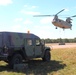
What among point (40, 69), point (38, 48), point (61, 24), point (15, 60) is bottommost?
point (40, 69)

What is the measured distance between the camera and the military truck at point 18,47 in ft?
51.6

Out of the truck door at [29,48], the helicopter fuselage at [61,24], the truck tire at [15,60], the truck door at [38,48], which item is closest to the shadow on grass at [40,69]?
the truck tire at [15,60]

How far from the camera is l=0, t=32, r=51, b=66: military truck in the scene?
15.7m

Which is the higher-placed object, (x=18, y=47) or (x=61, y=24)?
(x=61, y=24)

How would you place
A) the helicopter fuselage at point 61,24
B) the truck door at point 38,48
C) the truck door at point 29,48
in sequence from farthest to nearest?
the helicopter fuselage at point 61,24 → the truck door at point 38,48 → the truck door at point 29,48

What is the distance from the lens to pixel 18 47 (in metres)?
16.5

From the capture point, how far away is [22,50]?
16938 millimetres

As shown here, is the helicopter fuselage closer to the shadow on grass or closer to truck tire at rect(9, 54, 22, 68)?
the shadow on grass

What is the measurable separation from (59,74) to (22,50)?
422 cm

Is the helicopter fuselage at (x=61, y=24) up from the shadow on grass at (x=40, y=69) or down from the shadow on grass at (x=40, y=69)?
up

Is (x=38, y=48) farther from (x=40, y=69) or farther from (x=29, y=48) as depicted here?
(x=40, y=69)

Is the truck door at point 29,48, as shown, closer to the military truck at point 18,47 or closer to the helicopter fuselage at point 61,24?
the military truck at point 18,47

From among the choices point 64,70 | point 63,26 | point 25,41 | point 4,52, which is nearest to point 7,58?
point 4,52

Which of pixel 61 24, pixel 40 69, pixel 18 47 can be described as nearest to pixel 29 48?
pixel 18 47
